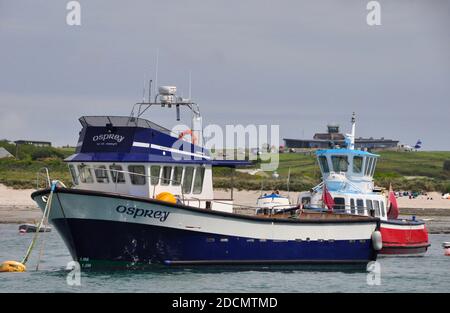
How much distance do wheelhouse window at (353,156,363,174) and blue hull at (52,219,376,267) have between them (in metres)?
11.0

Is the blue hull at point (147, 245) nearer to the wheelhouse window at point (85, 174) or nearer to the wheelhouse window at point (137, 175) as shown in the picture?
the wheelhouse window at point (85, 174)

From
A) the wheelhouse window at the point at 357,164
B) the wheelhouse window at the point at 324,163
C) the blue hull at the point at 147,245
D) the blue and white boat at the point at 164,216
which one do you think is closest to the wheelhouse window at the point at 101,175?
the blue and white boat at the point at 164,216

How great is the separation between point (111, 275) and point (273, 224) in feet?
17.8

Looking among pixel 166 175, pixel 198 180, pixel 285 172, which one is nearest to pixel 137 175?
pixel 166 175

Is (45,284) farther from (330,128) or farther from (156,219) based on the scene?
(330,128)

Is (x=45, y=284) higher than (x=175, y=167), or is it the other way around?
(x=175, y=167)

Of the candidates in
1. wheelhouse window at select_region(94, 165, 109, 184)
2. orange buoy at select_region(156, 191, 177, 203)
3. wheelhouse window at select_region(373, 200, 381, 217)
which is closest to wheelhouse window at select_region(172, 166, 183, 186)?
orange buoy at select_region(156, 191, 177, 203)

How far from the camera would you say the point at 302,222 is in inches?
1313

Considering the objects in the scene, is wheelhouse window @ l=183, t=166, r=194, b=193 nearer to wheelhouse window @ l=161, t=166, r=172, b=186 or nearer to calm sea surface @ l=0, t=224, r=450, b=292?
wheelhouse window @ l=161, t=166, r=172, b=186

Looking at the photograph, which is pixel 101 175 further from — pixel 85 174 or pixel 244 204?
pixel 244 204

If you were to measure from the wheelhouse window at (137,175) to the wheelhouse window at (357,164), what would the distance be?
1291 cm
